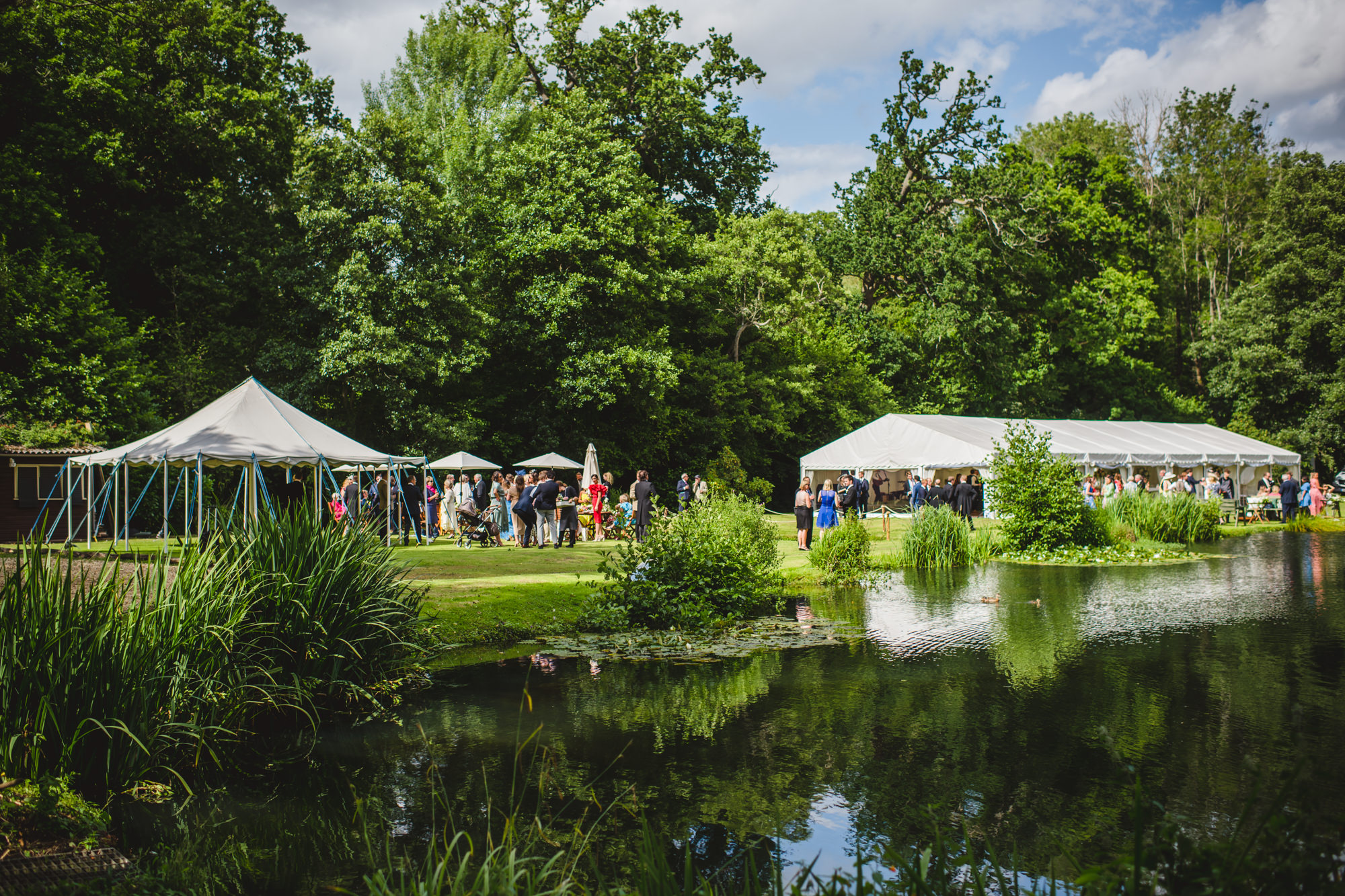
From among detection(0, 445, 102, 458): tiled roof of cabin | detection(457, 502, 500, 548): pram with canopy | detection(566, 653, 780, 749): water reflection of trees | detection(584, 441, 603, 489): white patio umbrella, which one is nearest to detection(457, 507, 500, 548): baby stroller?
detection(457, 502, 500, 548): pram with canopy

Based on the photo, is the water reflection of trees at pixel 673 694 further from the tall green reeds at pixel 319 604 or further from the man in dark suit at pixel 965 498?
the man in dark suit at pixel 965 498

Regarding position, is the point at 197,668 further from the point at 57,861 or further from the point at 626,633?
the point at 626,633

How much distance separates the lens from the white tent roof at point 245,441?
53.0 ft

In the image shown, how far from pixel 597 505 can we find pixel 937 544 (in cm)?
854

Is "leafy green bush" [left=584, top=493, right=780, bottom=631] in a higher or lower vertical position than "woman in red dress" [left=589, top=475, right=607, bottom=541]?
lower

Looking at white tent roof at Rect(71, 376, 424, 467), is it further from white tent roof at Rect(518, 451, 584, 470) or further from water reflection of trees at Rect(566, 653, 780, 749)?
water reflection of trees at Rect(566, 653, 780, 749)

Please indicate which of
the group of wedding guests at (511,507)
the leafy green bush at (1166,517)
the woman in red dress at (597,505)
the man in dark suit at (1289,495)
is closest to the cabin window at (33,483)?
the group of wedding guests at (511,507)

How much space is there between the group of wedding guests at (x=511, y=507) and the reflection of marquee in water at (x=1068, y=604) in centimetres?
659

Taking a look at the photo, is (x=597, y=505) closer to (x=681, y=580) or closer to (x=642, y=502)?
(x=642, y=502)

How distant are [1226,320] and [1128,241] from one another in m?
6.75

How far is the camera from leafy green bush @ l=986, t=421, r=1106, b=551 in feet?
64.1

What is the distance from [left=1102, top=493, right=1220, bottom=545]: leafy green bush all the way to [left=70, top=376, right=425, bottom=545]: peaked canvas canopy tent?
1647 centimetres

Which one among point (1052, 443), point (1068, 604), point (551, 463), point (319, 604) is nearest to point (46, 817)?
point (319, 604)

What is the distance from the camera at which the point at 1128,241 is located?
4944 cm
